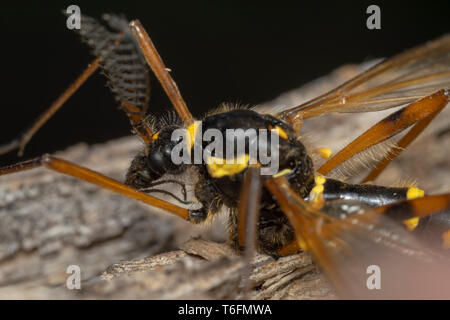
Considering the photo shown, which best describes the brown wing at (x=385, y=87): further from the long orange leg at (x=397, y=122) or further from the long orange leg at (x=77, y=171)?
the long orange leg at (x=77, y=171)

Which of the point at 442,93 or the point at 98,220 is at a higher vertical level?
the point at 442,93

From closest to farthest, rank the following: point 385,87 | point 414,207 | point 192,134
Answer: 1. point 414,207
2. point 192,134
3. point 385,87

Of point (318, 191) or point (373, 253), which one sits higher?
point (318, 191)

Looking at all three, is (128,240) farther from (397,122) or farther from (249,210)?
(397,122)

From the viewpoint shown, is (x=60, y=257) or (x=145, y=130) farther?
(x=60, y=257)

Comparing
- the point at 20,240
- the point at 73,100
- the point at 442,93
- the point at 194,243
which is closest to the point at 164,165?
the point at 194,243

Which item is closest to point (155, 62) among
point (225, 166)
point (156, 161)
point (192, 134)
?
point (192, 134)

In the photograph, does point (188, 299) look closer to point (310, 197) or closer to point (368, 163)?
point (310, 197)

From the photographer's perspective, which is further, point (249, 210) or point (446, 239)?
point (446, 239)
